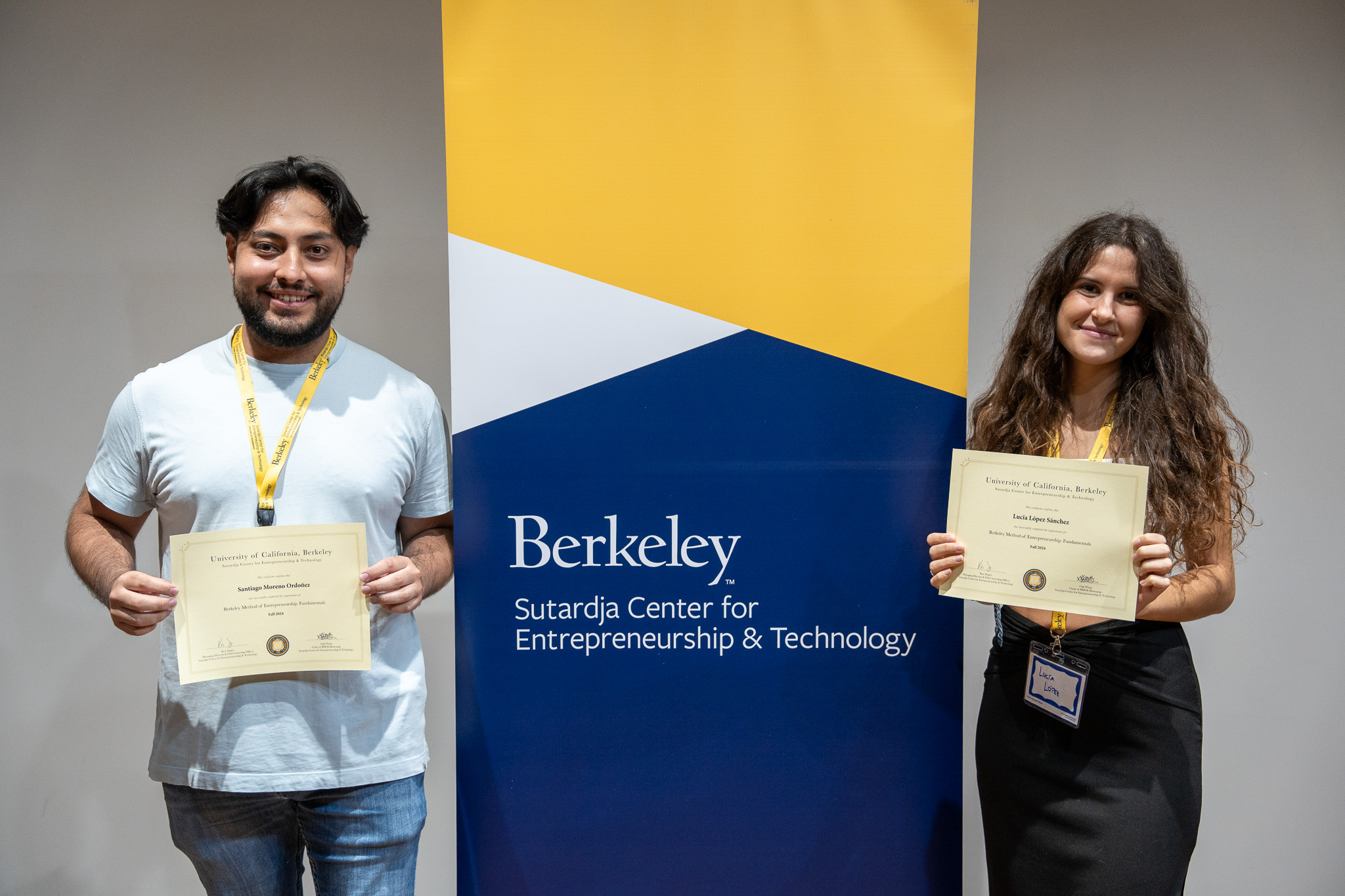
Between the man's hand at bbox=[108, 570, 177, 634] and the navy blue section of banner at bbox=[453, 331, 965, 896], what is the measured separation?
0.54 metres

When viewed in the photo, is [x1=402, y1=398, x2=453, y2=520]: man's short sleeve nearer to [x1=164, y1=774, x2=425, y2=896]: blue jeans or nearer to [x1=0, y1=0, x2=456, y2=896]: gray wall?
[x1=164, y1=774, x2=425, y2=896]: blue jeans

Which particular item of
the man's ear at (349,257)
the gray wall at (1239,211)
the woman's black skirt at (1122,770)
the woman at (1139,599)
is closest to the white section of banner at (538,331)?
the man's ear at (349,257)

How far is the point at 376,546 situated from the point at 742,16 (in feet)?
4.36

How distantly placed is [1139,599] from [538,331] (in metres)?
1.29

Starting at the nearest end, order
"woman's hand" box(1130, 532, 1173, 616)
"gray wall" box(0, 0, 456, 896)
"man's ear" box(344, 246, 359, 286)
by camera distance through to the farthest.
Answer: "woman's hand" box(1130, 532, 1173, 616)
"man's ear" box(344, 246, 359, 286)
"gray wall" box(0, 0, 456, 896)

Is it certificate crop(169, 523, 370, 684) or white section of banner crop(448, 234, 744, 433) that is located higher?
white section of banner crop(448, 234, 744, 433)

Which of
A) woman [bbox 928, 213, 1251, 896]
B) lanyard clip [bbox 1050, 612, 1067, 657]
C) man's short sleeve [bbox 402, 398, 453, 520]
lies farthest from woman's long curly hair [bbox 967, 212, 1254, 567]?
man's short sleeve [bbox 402, 398, 453, 520]

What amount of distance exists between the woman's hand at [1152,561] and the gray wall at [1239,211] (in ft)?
3.64

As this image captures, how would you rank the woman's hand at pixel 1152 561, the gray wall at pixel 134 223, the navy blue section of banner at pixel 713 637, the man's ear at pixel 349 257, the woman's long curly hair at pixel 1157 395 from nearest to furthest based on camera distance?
1. the woman's hand at pixel 1152 561
2. the woman's long curly hair at pixel 1157 395
3. the man's ear at pixel 349 257
4. the navy blue section of banner at pixel 713 637
5. the gray wall at pixel 134 223

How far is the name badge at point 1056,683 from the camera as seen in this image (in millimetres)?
1477

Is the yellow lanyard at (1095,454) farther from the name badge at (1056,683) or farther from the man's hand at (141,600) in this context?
the man's hand at (141,600)

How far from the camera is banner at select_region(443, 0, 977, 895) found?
167 cm

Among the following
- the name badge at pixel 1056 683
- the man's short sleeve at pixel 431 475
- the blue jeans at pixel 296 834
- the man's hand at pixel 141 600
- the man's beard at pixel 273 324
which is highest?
the man's beard at pixel 273 324

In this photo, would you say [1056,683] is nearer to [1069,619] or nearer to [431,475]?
[1069,619]
